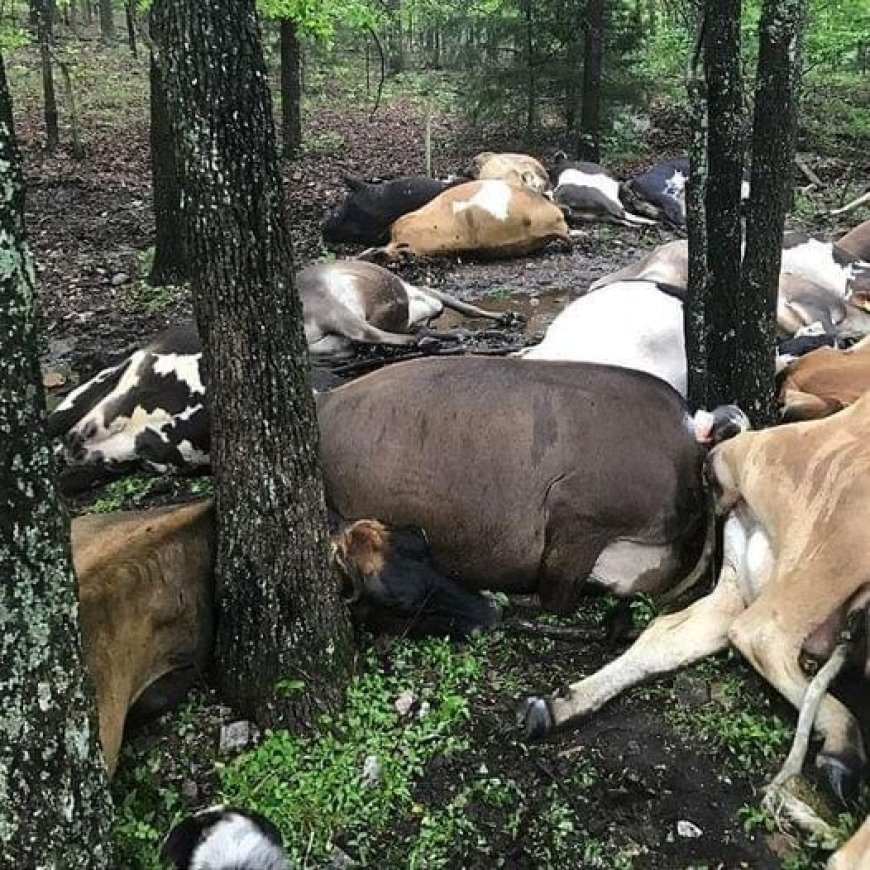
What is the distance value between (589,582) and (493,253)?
6.78 metres

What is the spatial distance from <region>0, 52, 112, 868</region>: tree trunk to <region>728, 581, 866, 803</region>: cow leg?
222 centimetres

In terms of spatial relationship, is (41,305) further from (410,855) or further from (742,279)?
(410,855)

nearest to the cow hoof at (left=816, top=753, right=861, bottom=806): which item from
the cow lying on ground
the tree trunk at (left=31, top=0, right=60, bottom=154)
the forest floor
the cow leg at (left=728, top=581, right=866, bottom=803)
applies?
the cow leg at (left=728, top=581, right=866, bottom=803)

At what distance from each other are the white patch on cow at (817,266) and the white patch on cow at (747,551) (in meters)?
4.22

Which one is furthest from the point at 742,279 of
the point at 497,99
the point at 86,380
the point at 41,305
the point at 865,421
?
the point at 497,99

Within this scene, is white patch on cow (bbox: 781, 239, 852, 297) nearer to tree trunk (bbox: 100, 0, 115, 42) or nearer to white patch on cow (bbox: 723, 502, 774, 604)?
white patch on cow (bbox: 723, 502, 774, 604)

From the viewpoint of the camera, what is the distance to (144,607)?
3.89m

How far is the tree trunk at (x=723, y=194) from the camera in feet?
15.4

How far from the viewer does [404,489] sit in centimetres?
485

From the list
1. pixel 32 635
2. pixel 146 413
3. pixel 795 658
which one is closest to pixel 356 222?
pixel 146 413

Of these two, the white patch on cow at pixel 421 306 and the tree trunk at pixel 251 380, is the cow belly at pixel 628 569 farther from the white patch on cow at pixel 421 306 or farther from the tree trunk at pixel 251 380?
the white patch on cow at pixel 421 306

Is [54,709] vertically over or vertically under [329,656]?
over

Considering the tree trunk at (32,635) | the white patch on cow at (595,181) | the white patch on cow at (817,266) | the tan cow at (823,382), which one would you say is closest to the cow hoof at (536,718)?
the tree trunk at (32,635)

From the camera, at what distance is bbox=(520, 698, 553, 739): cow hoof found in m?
3.83
